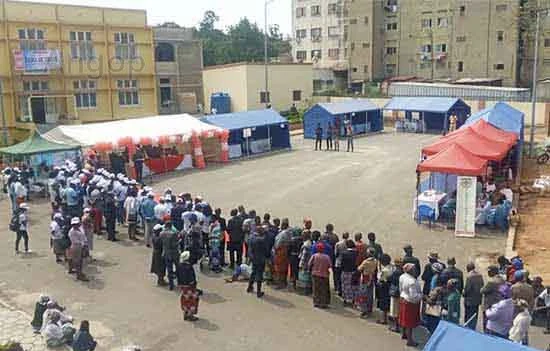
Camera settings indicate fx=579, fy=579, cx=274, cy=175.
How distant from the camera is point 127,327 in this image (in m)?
10.3

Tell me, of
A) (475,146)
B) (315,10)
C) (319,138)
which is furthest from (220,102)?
(475,146)

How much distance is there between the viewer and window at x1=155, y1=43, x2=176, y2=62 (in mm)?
52844

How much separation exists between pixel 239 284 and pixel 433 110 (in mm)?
28282

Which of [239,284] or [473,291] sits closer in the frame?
[473,291]

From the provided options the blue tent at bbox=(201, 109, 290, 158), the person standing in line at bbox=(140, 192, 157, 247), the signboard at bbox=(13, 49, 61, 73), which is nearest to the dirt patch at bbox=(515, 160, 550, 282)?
the person standing in line at bbox=(140, 192, 157, 247)

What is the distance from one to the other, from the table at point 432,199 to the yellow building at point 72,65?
87.4 ft

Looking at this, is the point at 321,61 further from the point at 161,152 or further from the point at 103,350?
the point at 103,350

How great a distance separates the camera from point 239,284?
481 inches

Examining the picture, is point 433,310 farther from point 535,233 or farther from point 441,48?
point 441,48

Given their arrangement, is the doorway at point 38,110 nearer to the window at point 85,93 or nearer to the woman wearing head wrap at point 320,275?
the window at point 85,93

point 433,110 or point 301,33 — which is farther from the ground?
point 301,33

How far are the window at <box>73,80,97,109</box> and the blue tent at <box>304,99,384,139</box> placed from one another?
1582 centimetres

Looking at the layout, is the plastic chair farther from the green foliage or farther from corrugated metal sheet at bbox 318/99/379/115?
the green foliage

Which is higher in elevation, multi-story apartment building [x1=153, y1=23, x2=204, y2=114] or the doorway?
multi-story apartment building [x1=153, y1=23, x2=204, y2=114]
